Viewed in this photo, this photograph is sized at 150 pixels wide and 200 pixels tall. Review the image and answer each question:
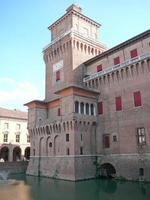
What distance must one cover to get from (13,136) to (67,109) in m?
28.7

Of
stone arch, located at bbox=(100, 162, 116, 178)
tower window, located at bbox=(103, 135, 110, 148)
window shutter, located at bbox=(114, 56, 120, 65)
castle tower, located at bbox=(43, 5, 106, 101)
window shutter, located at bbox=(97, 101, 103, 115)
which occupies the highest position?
castle tower, located at bbox=(43, 5, 106, 101)

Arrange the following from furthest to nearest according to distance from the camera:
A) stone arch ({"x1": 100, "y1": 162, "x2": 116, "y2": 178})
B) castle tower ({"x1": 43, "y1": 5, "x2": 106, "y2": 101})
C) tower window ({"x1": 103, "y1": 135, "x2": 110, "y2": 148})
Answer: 1. castle tower ({"x1": 43, "y1": 5, "x2": 106, "y2": 101})
2. stone arch ({"x1": 100, "y1": 162, "x2": 116, "y2": 178})
3. tower window ({"x1": 103, "y1": 135, "x2": 110, "y2": 148})

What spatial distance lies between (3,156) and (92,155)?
111 feet

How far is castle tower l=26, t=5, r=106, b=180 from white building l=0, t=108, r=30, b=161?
16.6m

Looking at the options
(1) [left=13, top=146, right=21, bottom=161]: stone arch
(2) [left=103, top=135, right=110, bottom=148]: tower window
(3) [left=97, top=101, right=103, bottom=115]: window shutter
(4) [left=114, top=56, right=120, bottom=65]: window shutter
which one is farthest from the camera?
(1) [left=13, top=146, right=21, bottom=161]: stone arch

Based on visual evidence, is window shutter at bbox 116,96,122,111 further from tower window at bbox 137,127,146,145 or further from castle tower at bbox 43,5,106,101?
castle tower at bbox 43,5,106,101

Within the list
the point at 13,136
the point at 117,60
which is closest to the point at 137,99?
the point at 117,60

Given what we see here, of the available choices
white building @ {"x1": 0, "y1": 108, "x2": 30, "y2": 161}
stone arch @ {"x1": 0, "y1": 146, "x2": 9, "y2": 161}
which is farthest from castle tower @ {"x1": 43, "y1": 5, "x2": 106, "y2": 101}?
stone arch @ {"x1": 0, "y1": 146, "x2": 9, "y2": 161}

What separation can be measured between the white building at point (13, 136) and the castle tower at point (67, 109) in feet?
54.4

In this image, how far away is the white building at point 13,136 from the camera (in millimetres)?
53344

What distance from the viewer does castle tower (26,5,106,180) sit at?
3061 centimetres

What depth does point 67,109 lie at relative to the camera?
103 feet

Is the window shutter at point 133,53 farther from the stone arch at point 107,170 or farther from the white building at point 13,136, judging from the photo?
the white building at point 13,136

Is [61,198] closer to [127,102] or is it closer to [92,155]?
[92,155]
